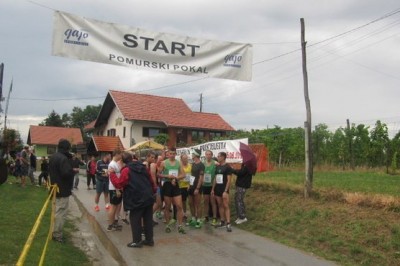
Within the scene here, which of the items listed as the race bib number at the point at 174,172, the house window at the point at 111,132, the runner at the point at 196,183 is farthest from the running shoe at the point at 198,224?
the house window at the point at 111,132

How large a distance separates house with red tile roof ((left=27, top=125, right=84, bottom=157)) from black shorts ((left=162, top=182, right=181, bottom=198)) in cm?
6012

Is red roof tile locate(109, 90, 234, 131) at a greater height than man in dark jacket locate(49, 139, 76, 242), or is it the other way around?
red roof tile locate(109, 90, 234, 131)

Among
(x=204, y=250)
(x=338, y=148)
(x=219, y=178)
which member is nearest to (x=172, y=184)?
(x=219, y=178)

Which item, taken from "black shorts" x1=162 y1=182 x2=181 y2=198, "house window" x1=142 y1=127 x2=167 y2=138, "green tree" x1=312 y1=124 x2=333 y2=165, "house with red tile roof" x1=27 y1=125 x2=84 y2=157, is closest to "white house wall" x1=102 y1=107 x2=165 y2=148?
"house window" x1=142 y1=127 x2=167 y2=138

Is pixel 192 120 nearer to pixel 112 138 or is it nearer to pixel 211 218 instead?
pixel 112 138

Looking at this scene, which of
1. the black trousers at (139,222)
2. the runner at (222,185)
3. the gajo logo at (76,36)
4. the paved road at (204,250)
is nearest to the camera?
the paved road at (204,250)

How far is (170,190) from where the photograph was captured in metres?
10.1

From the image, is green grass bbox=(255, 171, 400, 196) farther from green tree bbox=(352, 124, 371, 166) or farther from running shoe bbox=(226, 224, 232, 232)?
green tree bbox=(352, 124, 371, 166)

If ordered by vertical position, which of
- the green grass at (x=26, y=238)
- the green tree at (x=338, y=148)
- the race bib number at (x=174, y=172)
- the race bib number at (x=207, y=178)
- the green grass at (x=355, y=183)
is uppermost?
the green tree at (x=338, y=148)

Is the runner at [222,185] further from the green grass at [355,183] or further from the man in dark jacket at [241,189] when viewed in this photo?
the green grass at [355,183]

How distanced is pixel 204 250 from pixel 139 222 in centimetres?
135

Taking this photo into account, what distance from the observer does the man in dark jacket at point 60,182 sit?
8.62m

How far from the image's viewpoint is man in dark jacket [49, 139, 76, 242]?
8.62 metres

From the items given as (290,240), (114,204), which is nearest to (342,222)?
(290,240)
